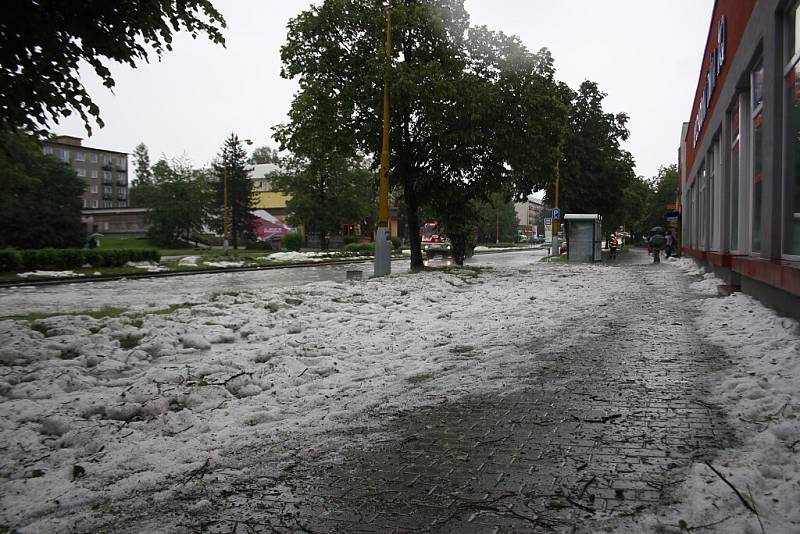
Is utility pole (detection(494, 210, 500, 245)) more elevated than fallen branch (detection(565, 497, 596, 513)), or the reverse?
utility pole (detection(494, 210, 500, 245))

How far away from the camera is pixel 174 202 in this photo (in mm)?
60500

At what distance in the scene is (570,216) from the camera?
31.9 m

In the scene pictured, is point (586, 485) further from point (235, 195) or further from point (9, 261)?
point (235, 195)

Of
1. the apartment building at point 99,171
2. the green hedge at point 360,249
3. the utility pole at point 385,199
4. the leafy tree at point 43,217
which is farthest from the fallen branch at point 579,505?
the apartment building at point 99,171

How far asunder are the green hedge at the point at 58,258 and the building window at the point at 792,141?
2434 cm

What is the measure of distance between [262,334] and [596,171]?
44.5 m

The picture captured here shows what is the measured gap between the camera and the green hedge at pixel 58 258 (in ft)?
74.1

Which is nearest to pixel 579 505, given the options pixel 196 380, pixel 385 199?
pixel 196 380

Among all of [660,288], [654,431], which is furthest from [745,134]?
[654,431]

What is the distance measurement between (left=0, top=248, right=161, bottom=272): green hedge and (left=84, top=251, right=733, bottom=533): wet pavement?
23.0m

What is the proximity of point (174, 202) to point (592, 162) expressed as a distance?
131 ft

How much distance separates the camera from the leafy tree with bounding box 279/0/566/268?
2089cm

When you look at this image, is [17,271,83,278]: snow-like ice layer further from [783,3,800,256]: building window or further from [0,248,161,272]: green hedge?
[783,3,800,256]: building window

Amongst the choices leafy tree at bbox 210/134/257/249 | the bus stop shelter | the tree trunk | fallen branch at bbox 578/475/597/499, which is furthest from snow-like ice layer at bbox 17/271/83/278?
leafy tree at bbox 210/134/257/249
